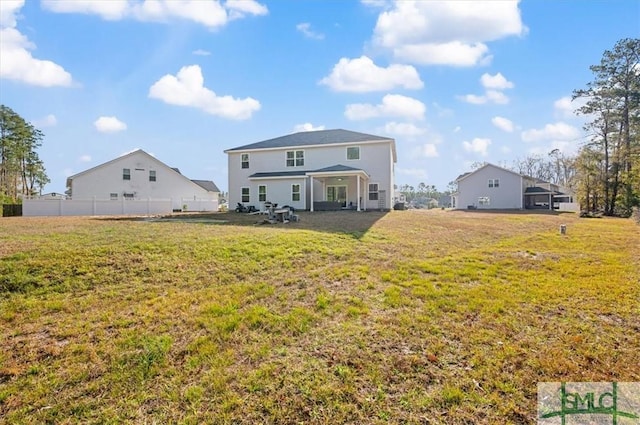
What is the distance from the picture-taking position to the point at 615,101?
96.2 ft

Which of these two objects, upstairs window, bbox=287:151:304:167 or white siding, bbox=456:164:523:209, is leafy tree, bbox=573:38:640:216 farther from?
upstairs window, bbox=287:151:304:167

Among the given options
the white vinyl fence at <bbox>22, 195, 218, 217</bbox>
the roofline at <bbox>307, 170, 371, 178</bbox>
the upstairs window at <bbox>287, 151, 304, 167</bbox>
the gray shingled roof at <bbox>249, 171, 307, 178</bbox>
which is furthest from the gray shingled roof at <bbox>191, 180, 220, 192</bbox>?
the roofline at <bbox>307, 170, 371, 178</bbox>

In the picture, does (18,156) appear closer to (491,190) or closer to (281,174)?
(281,174)

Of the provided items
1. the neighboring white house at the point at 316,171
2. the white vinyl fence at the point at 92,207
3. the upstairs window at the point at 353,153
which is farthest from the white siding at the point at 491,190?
the white vinyl fence at the point at 92,207

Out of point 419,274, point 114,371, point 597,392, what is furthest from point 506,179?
point 114,371

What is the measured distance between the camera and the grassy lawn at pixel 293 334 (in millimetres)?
2834

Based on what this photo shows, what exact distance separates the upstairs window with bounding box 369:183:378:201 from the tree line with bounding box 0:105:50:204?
119 ft

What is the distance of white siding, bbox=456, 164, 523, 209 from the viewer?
1374 inches

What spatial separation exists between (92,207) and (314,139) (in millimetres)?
17382

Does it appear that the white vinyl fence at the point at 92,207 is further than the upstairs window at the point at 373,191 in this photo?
No

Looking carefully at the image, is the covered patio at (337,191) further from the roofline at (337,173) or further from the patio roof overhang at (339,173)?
the roofline at (337,173)

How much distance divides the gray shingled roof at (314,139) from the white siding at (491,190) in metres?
19.3

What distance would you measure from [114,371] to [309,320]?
2.24m

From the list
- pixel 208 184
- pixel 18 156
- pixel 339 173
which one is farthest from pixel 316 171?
pixel 18 156
